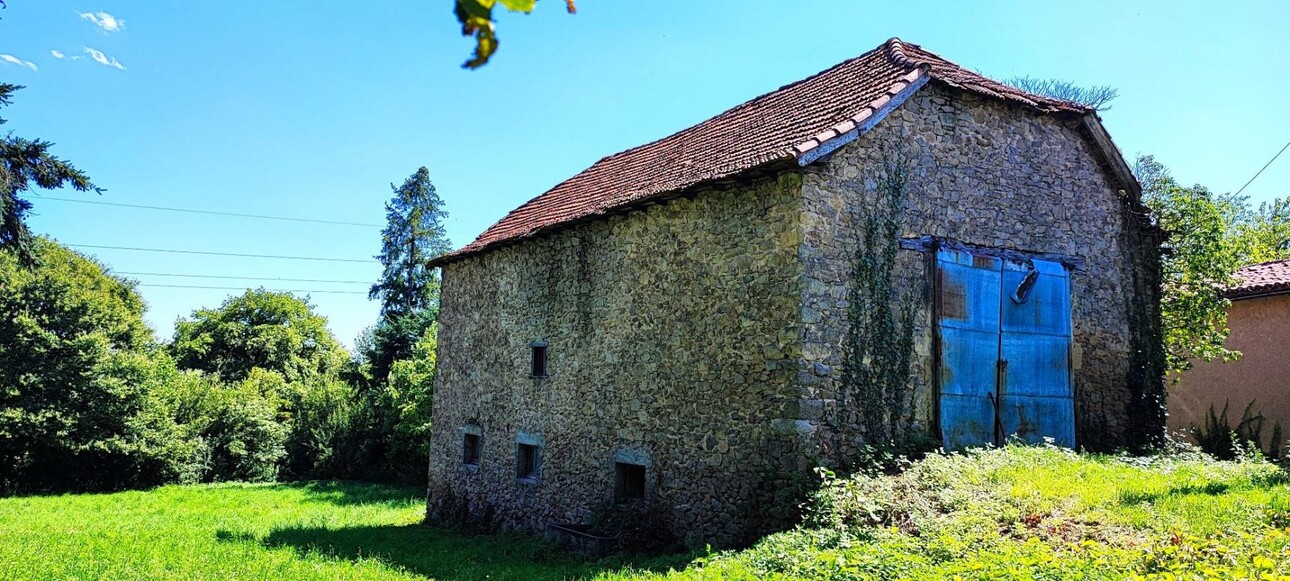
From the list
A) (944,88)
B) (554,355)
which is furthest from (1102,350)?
(554,355)

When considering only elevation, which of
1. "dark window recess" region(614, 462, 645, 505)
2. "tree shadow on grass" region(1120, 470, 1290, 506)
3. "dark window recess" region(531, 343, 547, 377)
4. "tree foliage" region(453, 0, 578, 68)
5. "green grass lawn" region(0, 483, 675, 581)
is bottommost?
"green grass lawn" region(0, 483, 675, 581)

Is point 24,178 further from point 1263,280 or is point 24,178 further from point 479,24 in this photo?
point 1263,280

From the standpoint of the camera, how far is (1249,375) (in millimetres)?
13531

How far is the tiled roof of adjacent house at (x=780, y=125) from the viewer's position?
9195 mm

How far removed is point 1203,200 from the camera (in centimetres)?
1146

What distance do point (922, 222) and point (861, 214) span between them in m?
0.98

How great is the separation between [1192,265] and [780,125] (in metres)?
6.61

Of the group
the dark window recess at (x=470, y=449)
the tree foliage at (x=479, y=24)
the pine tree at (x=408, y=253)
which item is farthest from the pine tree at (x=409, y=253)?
the tree foliage at (x=479, y=24)

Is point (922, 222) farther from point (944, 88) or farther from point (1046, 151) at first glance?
point (1046, 151)

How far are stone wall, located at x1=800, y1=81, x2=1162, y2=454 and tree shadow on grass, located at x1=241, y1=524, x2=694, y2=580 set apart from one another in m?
2.98

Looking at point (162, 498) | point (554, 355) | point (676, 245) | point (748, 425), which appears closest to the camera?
point (748, 425)

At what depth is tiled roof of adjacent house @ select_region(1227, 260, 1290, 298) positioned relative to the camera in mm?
12922

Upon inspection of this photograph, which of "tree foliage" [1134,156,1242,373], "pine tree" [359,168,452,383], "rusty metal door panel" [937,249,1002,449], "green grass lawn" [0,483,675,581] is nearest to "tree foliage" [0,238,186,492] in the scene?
"green grass lawn" [0,483,675,581]

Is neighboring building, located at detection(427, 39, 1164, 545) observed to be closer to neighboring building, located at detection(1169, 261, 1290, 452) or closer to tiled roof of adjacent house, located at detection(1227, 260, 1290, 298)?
tiled roof of adjacent house, located at detection(1227, 260, 1290, 298)
